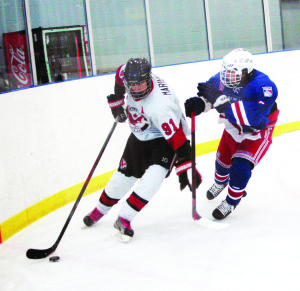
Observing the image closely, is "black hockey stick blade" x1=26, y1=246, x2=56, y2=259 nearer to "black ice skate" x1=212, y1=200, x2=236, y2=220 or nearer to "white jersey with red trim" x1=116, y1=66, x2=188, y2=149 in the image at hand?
"white jersey with red trim" x1=116, y1=66, x2=188, y2=149

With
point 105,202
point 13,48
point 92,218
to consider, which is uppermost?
point 13,48

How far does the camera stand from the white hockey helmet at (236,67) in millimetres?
3043

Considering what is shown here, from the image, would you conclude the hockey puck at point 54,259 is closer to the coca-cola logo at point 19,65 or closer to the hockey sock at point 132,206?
the hockey sock at point 132,206

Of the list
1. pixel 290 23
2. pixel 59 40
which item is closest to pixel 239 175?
pixel 59 40

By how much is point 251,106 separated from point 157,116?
1.72 ft

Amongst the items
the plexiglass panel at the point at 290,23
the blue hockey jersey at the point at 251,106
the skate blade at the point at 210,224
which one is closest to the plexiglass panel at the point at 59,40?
the blue hockey jersey at the point at 251,106

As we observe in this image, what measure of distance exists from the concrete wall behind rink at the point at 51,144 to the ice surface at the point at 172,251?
0.15 metres

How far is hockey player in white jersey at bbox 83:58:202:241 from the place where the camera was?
2.83 meters

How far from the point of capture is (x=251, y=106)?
2939mm

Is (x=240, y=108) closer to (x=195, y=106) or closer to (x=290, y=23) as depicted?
(x=195, y=106)

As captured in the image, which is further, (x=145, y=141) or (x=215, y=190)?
(x=215, y=190)

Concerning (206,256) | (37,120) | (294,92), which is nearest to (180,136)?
(206,256)

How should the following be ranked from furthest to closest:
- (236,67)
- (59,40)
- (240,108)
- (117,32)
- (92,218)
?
(117,32)
(59,40)
(92,218)
(236,67)
(240,108)

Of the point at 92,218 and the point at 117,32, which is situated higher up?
the point at 117,32
